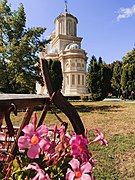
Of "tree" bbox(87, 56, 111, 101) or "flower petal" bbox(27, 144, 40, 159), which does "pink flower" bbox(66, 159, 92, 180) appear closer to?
"flower petal" bbox(27, 144, 40, 159)

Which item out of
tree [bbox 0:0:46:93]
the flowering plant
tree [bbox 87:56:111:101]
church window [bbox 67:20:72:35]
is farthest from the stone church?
the flowering plant

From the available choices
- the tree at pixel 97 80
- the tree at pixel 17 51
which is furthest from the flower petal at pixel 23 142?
the tree at pixel 97 80

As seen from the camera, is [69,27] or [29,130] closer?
[29,130]

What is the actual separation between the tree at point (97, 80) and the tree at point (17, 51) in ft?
34.5

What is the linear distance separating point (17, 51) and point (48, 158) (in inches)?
542

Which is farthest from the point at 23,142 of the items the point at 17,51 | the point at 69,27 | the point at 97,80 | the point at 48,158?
the point at 69,27

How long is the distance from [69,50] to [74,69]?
3437 millimetres

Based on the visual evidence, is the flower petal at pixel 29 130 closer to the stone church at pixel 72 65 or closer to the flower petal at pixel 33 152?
the flower petal at pixel 33 152

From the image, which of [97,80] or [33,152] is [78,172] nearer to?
[33,152]

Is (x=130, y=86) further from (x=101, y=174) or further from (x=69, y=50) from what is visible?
(x=101, y=174)

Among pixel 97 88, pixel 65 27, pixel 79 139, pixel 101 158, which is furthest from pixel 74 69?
pixel 79 139

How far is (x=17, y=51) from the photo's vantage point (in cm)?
1405

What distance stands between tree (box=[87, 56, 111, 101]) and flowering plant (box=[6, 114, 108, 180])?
2422 centimetres

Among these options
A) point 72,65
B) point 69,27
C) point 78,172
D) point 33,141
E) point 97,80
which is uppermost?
point 69,27
